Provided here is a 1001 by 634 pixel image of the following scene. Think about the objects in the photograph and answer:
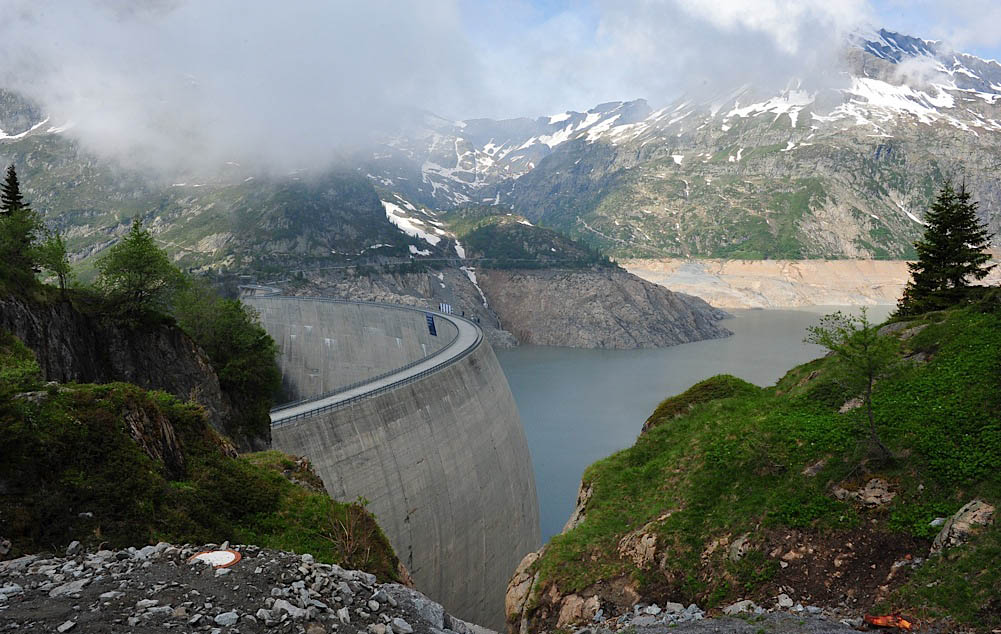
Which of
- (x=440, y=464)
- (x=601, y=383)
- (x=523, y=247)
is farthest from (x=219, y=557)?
(x=523, y=247)

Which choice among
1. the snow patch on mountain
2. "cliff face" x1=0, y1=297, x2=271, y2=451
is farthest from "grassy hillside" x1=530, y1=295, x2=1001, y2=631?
the snow patch on mountain

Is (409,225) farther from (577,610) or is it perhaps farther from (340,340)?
(577,610)

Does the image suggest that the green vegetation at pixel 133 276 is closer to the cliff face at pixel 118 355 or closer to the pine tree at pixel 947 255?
the cliff face at pixel 118 355

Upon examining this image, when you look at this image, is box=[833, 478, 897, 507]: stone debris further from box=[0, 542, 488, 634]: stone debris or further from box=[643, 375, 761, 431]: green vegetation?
box=[643, 375, 761, 431]: green vegetation

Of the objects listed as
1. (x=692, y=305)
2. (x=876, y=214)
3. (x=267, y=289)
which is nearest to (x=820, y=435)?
(x=267, y=289)

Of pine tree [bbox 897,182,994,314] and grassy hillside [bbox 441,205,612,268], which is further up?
grassy hillside [bbox 441,205,612,268]

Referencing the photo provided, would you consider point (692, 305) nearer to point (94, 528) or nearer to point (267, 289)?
point (267, 289)
